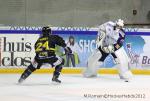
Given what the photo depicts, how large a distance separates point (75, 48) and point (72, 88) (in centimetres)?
217

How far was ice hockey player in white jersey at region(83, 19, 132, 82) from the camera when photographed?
962 cm

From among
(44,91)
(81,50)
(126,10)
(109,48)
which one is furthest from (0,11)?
(44,91)

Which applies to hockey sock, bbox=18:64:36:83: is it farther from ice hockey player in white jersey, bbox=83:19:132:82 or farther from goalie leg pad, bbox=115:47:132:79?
goalie leg pad, bbox=115:47:132:79

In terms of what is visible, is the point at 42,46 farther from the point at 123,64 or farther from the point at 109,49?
the point at 123,64

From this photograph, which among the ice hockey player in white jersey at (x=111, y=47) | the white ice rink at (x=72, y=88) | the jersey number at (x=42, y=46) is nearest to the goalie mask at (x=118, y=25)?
the ice hockey player in white jersey at (x=111, y=47)

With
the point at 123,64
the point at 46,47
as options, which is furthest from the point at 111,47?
the point at 46,47

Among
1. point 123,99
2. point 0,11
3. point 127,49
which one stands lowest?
point 123,99

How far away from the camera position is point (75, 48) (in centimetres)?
1077

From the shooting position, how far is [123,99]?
310 inches

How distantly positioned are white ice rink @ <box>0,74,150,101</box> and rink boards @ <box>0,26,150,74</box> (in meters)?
0.38

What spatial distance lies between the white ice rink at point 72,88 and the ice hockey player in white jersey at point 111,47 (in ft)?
0.76

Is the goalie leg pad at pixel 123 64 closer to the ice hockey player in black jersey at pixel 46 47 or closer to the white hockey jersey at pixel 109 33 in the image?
the white hockey jersey at pixel 109 33

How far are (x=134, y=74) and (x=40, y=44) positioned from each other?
8.79 feet

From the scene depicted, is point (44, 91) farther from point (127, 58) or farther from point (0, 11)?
point (0, 11)
